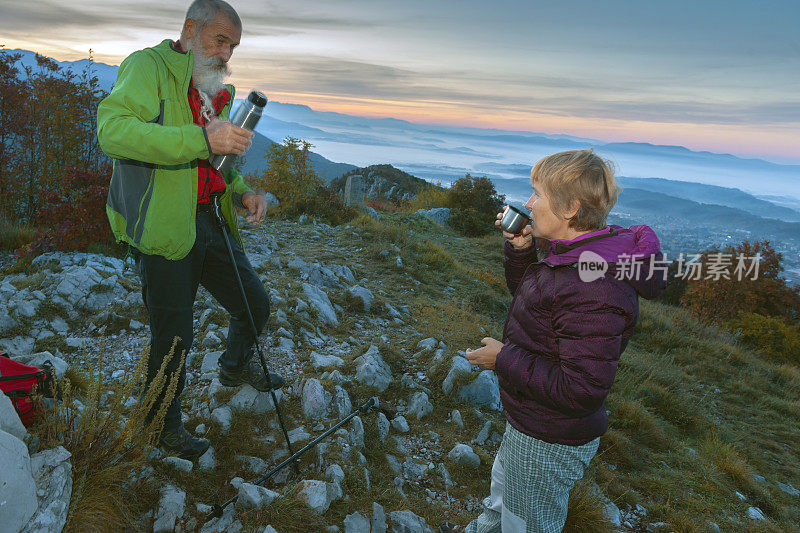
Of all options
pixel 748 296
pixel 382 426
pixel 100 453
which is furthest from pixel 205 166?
pixel 748 296

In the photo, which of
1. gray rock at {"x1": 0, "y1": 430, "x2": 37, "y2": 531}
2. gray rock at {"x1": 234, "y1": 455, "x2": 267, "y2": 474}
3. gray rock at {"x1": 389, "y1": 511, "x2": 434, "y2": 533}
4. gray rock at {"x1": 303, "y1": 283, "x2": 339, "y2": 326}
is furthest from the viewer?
gray rock at {"x1": 303, "y1": 283, "x2": 339, "y2": 326}

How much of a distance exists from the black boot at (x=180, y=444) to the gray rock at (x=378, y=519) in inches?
48.2

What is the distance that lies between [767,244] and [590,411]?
859 inches

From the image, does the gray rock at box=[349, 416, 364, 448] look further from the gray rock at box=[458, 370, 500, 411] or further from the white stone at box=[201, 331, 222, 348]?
the white stone at box=[201, 331, 222, 348]

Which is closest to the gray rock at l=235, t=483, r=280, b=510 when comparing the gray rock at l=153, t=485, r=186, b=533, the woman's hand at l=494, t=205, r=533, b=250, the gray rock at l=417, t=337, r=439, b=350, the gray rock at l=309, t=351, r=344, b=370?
the gray rock at l=153, t=485, r=186, b=533

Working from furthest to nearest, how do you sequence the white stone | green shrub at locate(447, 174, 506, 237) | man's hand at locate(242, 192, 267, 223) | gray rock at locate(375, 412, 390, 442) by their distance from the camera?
green shrub at locate(447, 174, 506, 237) < the white stone < gray rock at locate(375, 412, 390, 442) < man's hand at locate(242, 192, 267, 223)

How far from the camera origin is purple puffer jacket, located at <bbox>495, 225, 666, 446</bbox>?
5.49ft

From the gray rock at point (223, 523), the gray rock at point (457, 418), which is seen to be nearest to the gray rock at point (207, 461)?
the gray rock at point (223, 523)

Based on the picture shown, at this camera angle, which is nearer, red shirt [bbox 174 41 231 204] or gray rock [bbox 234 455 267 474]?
red shirt [bbox 174 41 231 204]

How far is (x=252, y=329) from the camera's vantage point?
3.23 meters

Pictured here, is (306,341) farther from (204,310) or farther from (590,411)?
(590,411)

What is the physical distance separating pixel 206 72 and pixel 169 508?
2538mm

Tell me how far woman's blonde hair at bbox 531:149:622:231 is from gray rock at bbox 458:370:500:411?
9.21 feet

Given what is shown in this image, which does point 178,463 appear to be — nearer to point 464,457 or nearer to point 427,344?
point 464,457
